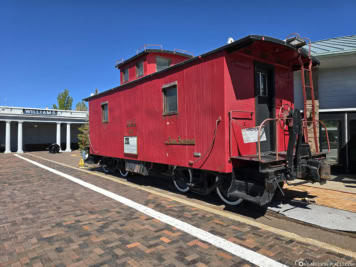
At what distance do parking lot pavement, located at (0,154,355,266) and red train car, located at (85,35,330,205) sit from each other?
0.87 metres

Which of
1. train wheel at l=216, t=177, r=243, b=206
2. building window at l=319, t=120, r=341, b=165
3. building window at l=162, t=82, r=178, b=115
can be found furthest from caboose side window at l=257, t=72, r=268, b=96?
building window at l=319, t=120, r=341, b=165

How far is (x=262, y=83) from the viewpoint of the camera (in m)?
6.28

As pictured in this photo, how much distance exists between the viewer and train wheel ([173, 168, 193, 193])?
688 centimetres

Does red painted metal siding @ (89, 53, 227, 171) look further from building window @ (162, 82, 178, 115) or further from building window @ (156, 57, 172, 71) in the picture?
building window @ (156, 57, 172, 71)

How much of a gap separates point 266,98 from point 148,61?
5392 millimetres

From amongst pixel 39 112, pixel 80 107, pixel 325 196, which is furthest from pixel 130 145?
pixel 80 107

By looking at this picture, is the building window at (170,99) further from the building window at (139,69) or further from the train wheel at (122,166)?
the train wheel at (122,166)

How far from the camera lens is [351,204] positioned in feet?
18.4

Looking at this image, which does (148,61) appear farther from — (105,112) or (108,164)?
(108,164)

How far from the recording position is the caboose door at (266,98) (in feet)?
19.8

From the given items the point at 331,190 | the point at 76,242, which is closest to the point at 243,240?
the point at 76,242

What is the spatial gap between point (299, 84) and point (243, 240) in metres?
9.26

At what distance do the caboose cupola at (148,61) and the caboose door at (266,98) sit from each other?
5.05m

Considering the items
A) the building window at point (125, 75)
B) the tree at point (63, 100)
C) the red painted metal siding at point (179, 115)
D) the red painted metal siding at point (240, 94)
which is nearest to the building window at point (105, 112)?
the red painted metal siding at point (179, 115)
